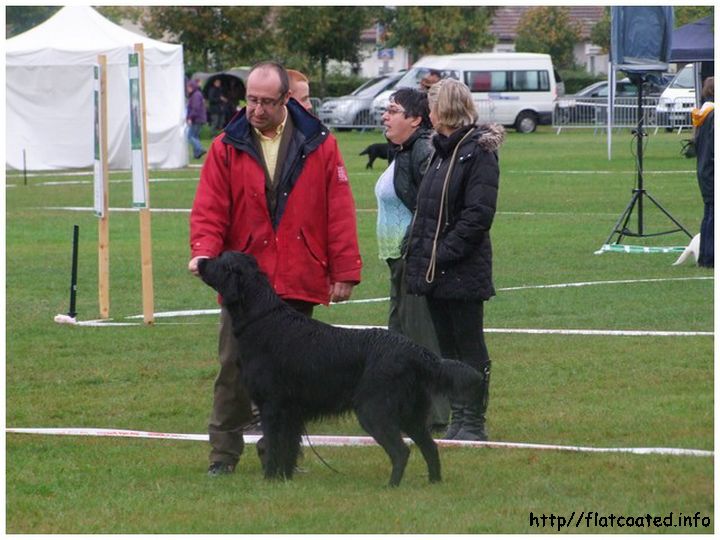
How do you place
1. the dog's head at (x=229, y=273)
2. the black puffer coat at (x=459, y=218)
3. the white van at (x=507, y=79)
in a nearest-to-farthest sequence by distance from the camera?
the dog's head at (x=229, y=273) → the black puffer coat at (x=459, y=218) → the white van at (x=507, y=79)

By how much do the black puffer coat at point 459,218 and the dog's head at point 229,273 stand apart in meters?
1.15

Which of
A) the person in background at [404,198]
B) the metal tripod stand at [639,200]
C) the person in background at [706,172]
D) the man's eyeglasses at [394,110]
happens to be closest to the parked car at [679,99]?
the metal tripod stand at [639,200]

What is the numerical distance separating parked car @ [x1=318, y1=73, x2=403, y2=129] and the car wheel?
14.2ft

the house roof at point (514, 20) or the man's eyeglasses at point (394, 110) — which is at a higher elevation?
the house roof at point (514, 20)

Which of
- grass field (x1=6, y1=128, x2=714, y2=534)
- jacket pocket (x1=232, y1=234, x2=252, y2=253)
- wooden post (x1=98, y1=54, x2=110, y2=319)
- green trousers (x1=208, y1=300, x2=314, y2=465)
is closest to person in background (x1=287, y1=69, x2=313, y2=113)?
jacket pocket (x1=232, y1=234, x2=252, y2=253)

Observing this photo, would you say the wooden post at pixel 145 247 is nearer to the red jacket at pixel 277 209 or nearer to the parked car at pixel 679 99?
the red jacket at pixel 277 209

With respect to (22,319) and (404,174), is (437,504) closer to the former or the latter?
(404,174)

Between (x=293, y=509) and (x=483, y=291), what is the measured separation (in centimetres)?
179

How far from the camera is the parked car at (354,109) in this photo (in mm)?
46219

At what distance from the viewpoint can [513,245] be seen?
17.2 metres

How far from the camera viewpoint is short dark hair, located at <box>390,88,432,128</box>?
771 cm

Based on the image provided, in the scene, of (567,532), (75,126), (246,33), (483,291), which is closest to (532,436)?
(483,291)

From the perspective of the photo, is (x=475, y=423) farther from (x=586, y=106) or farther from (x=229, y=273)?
(x=586, y=106)

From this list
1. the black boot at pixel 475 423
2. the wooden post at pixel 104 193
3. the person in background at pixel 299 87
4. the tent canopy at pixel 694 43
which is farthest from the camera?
the tent canopy at pixel 694 43
